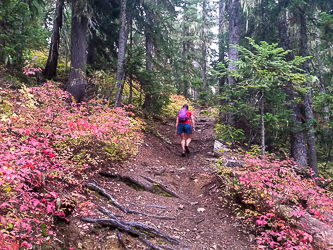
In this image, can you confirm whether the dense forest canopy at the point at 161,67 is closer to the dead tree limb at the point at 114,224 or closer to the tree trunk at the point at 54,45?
the tree trunk at the point at 54,45

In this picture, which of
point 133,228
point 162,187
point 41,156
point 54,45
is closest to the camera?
point 41,156

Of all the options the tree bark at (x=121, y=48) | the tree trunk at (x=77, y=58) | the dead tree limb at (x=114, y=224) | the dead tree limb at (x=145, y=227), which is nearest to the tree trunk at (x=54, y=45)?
the tree trunk at (x=77, y=58)

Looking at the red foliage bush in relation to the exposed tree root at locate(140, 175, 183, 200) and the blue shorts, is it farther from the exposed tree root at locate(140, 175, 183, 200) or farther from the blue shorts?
the blue shorts

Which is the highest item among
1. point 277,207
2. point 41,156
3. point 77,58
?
point 77,58

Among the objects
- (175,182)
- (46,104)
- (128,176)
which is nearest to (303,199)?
(175,182)

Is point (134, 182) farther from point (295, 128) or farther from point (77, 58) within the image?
point (295, 128)

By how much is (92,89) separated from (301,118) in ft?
32.3

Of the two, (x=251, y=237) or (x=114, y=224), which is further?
(x=251, y=237)

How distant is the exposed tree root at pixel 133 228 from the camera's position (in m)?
3.66

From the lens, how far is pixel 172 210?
16.9 ft

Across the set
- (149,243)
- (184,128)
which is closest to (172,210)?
(149,243)

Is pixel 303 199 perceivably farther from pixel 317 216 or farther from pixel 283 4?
pixel 283 4

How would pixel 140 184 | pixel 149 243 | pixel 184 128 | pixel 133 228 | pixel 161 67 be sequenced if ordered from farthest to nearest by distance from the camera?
1. pixel 161 67
2. pixel 184 128
3. pixel 140 184
4. pixel 133 228
5. pixel 149 243

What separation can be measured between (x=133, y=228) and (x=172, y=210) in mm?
1462
